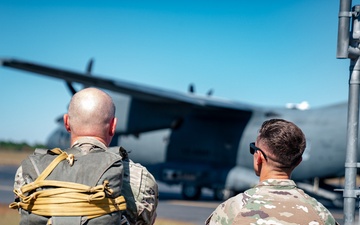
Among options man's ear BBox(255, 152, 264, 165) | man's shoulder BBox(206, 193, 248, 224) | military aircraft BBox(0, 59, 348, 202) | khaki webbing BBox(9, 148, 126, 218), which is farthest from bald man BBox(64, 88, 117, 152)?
military aircraft BBox(0, 59, 348, 202)

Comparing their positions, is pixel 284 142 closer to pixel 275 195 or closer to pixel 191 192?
pixel 275 195

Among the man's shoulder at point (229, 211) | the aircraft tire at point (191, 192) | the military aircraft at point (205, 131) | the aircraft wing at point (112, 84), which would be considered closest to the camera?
the man's shoulder at point (229, 211)

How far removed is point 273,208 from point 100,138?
1.08m

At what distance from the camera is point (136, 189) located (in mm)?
3539

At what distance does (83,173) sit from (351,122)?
2.37m

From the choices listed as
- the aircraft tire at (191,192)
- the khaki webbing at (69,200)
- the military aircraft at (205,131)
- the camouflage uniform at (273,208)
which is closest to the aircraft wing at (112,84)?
the military aircraft at (205,131)

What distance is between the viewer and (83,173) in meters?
3.34

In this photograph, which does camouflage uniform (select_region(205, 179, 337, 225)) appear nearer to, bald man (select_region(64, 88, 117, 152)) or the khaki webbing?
the khaki webbing

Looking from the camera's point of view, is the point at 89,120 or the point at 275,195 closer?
the point at 275,195

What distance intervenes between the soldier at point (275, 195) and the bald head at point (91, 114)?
32.5 inches

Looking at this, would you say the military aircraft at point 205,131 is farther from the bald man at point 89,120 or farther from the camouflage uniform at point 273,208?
the camouflage uniform at point 273,208

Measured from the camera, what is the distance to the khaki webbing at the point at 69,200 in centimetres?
327

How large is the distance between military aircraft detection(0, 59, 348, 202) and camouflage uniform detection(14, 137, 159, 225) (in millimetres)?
17172

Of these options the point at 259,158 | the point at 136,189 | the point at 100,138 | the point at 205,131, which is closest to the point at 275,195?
the point at 259,158
